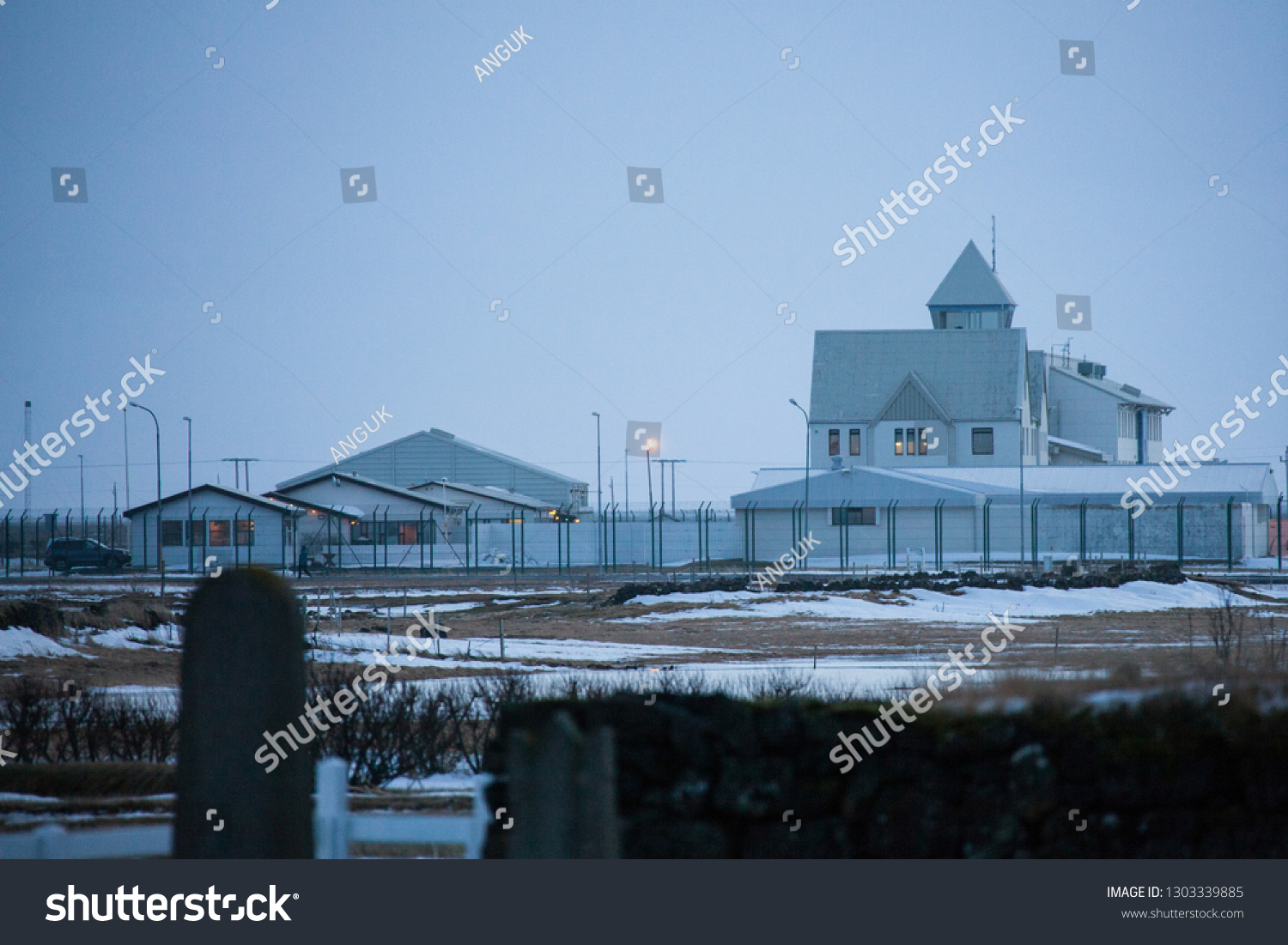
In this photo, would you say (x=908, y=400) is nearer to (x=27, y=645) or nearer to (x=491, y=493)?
(x=491, y=493)

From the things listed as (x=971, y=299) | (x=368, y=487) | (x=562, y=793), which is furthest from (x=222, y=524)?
(x=562, y=793)

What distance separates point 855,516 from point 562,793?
186ft

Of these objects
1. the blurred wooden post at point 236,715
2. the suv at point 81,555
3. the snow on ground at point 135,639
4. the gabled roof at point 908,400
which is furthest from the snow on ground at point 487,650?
the gabled roof at point 908,400

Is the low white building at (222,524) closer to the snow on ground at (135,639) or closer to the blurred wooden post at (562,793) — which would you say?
the snow on ground at (135,639)

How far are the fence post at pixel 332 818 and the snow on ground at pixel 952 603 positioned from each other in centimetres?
2523

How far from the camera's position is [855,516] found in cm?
6100

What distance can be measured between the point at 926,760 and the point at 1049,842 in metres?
0.75

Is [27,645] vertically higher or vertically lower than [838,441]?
lower

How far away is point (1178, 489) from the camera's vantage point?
191 feet

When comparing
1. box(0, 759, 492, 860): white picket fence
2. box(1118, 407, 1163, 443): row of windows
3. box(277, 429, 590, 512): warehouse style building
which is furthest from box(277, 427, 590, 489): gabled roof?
box(0, 759, 492, 860): white picket fence

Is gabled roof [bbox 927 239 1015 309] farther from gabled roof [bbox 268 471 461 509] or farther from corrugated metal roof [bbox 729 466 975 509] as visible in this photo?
gabled roof [bbox 268 471 461 509]

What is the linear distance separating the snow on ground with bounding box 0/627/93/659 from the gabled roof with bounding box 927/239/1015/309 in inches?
2676
